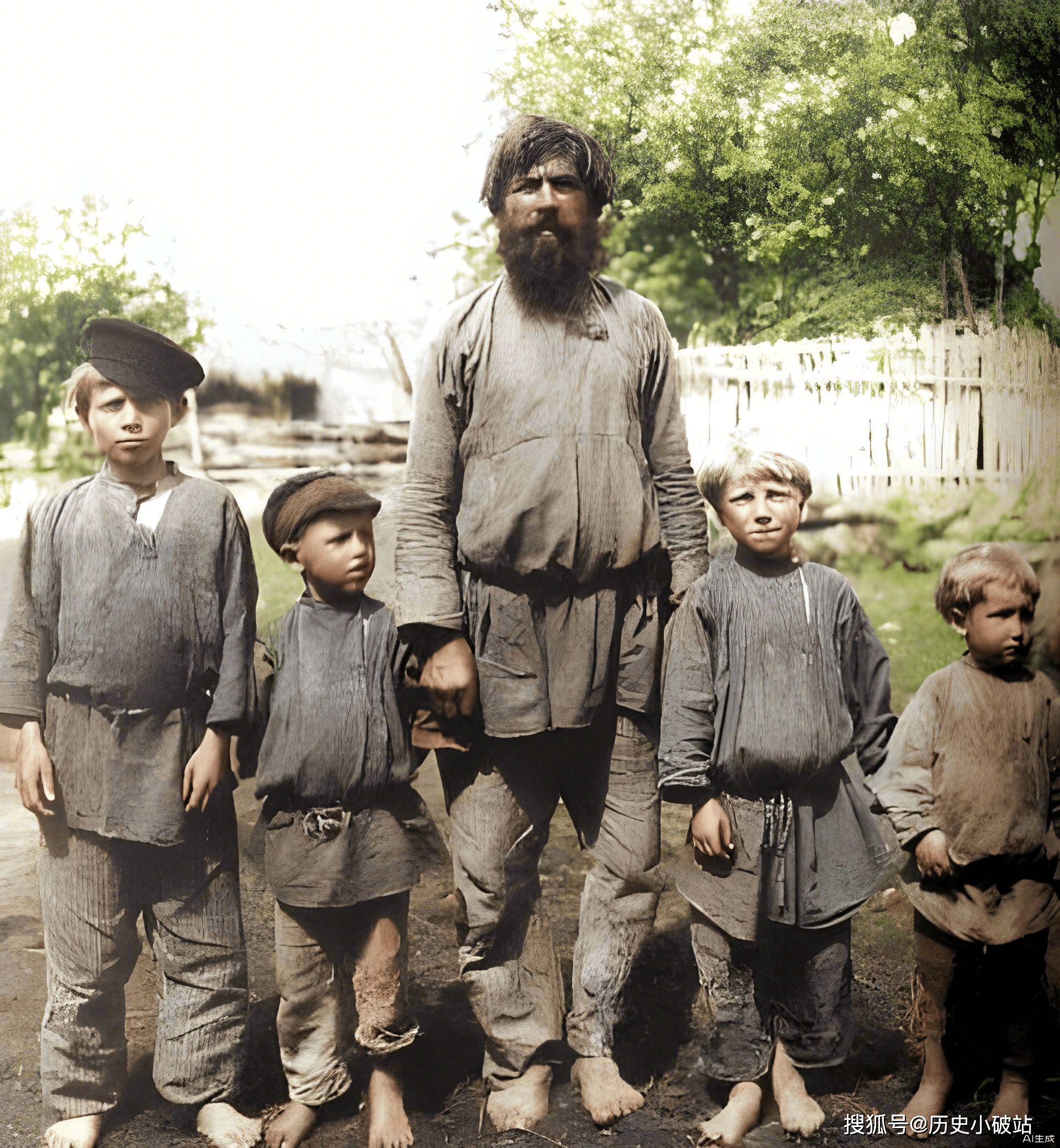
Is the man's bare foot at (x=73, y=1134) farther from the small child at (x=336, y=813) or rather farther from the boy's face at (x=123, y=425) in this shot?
the boy's face at (x=123, y=425)

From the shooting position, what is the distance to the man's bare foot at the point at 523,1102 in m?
3.23

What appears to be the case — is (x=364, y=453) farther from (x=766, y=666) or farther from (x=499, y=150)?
(x=766, y=666)

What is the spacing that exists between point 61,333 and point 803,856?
8.69 feet

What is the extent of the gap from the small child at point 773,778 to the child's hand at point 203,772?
126 centimetres

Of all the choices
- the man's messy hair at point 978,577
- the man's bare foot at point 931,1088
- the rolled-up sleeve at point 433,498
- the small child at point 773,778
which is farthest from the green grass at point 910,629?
the rolled-up sleeve at point 433,498

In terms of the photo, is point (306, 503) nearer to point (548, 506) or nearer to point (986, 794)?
point (548, 506)

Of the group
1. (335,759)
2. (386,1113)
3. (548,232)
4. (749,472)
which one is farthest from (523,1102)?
(548,232)

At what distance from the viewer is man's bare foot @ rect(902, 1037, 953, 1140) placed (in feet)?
10.6

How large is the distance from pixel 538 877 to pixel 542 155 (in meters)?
2.09

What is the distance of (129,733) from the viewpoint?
3.15 meters

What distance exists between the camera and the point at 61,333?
3355 mm

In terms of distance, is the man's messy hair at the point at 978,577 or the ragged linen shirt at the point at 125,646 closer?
the ragged linen shirt at the point at 125,646

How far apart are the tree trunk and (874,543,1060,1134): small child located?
0.77 metres

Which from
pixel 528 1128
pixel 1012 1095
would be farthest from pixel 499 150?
pixel 1012 1095
